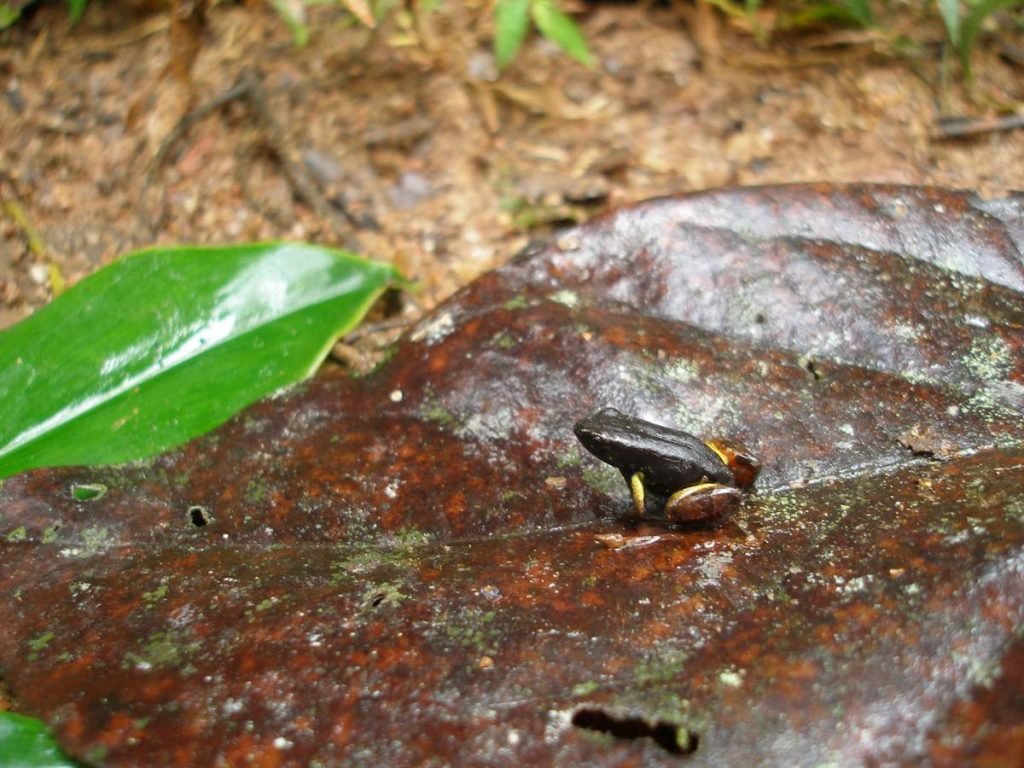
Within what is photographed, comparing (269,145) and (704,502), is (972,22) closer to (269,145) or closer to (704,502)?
(704,502)

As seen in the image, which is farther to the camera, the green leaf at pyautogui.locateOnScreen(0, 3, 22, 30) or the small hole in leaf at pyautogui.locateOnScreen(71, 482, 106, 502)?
the green leaf at pyautogui.locateOnScreen(0, 3, 22, 30)

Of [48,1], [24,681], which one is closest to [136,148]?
[48,1]

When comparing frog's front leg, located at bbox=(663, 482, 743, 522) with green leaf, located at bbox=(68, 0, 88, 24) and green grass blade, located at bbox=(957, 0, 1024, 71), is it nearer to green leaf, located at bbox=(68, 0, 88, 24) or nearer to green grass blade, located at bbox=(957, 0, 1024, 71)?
green grass blade, located at bbox=(957, 0, 1024, 71)

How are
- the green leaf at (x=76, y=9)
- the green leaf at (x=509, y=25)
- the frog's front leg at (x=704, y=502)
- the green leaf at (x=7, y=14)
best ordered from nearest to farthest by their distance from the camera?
the frog's front leg at (x=704, y=502)
the green leaf at (x=509, y=25)
the green leaf at (x=76, y=9)
the green leaf at (x=7, y=14)

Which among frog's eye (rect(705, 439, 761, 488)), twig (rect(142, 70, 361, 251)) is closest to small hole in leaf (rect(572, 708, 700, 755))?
frog's eye (rect(705, 439, 761, 488))

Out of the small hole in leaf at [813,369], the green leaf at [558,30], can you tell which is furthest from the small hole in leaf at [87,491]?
the green leaf at [558,30]

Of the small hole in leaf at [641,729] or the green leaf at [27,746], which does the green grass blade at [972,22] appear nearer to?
the small hole in leaf at [641,729]

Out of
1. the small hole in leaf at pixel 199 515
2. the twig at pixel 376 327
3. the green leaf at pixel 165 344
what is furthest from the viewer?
the twig at pixel 376 327

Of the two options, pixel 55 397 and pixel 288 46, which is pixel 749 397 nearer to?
pixel 55 397
